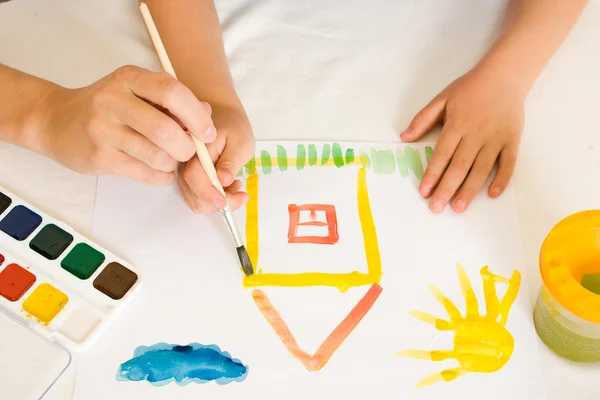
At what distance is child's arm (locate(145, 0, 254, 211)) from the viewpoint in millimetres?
651

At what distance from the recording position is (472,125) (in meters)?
0.72

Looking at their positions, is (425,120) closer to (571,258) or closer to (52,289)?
(571,258)

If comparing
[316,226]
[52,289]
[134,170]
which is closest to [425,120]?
[316,226]

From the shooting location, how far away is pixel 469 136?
72cm

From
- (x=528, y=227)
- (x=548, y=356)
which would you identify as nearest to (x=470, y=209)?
(x=528, y=227)

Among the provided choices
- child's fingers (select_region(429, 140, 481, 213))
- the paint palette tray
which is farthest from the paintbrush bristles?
child's fingers (select_region(429, 140, 481, 213))

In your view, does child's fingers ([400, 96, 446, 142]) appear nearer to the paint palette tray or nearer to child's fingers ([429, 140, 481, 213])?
child's fingers ([429, 140, 481, 213])

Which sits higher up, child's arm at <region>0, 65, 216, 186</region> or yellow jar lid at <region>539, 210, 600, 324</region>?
child's arm at <region>0, 65, 216, 186</region>

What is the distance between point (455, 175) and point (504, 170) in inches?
2.3

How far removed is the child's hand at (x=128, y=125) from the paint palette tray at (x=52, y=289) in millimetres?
82

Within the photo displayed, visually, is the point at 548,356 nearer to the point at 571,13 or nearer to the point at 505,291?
the point at 505,291

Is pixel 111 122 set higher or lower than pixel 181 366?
higher

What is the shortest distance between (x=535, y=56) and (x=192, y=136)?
44cm

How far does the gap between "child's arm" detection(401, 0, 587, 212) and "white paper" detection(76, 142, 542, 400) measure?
0.07 ft
